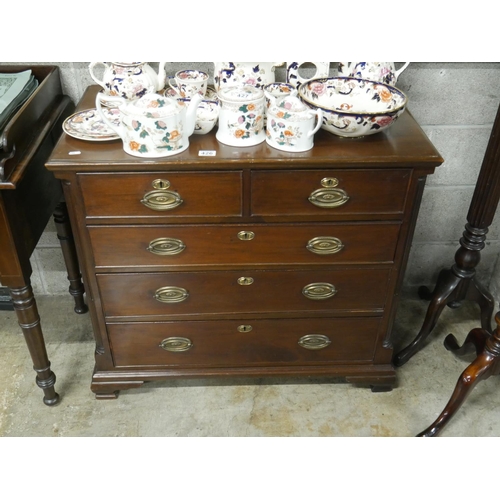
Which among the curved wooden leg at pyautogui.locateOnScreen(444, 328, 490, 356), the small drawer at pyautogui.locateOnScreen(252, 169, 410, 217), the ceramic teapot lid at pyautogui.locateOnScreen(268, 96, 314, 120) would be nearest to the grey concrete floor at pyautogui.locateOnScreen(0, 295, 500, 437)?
the curved wooden leg at pyautogui.locateOnScreen(444, 328, 490, 356)

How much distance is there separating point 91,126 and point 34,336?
67 centimetres

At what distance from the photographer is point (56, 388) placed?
1935mm

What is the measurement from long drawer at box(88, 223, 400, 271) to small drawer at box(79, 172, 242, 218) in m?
0.05

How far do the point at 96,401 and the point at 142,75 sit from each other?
3.51 ft

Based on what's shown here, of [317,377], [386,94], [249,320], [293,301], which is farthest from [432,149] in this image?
[317,377]

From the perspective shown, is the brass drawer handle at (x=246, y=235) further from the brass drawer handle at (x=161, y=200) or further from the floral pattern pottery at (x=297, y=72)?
the floral pattern pottery at (x=297, y=72)

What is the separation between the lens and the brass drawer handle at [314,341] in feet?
5.92

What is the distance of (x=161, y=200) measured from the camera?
1475 millimetres

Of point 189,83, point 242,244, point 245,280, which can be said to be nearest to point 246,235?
point 242,244

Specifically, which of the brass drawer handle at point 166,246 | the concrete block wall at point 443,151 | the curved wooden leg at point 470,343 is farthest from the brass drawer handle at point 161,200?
the curved wooden leg at point 470,343

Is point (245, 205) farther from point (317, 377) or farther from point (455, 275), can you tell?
point (455, 275)

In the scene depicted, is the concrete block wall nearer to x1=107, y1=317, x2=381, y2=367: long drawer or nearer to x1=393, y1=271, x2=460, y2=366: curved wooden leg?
x1=393, y1=271, x2=460, y2=366: curved wooden leg

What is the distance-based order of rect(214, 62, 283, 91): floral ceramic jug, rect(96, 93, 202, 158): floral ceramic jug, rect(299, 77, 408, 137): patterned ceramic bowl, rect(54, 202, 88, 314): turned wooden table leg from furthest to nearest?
1. rect(54, 202, 88, 314): turned wooden table leg
2. rect(214, 62, 283, 91): floral ceramic jug
3. rect(299, 77, 408, 137): patterned ceramic bowl
4. rect(96, 93, 202, 158): floral ceramic jug

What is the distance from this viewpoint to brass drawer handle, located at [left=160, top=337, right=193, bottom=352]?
1.79 meters
